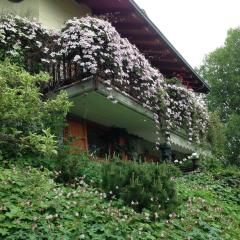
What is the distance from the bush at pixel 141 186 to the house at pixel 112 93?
3.04m

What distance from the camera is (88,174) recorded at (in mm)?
10156

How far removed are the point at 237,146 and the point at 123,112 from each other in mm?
17086

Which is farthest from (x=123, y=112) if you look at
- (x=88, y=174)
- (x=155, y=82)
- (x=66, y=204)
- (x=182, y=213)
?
(x=66, y=204)

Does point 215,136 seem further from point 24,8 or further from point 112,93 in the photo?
point 24,8

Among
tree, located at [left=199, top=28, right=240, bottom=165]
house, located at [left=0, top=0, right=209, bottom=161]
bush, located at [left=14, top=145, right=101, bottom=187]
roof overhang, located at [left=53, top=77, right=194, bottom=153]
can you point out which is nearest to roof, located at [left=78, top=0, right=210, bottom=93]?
house, located at [left=0, top=0, right=209, bottom=161]

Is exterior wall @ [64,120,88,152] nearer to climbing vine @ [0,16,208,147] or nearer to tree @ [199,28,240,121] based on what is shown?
climbing vine @ [0,16,208,147]

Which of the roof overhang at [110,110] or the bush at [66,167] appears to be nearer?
the bush at [66,167]

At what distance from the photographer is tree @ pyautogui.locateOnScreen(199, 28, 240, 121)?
34.3 m

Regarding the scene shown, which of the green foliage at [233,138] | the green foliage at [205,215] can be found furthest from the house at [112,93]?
the green foliage at [233,138]

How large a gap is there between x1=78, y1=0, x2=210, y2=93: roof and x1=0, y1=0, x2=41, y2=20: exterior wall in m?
1.84

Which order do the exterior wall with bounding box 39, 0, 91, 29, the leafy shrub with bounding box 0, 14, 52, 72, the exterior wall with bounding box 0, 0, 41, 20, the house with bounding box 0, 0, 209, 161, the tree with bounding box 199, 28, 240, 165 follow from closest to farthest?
1. the leafy shrub with bounding box 0, 14, 52, 72
2. the house with bounding box 0, 0, 209, 161
3. the exterior wall with bounding box 0, 0, 41, 20
4. the exterior wall with bounding box 39, 0, 91, 29
5. the tree with bounding box 199, 28, 240, 165

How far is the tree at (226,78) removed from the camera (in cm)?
3434

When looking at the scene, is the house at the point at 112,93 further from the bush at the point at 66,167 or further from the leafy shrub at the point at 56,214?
the leafy shrub at the point at 56,214

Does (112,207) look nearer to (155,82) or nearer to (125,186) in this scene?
(125,186)
